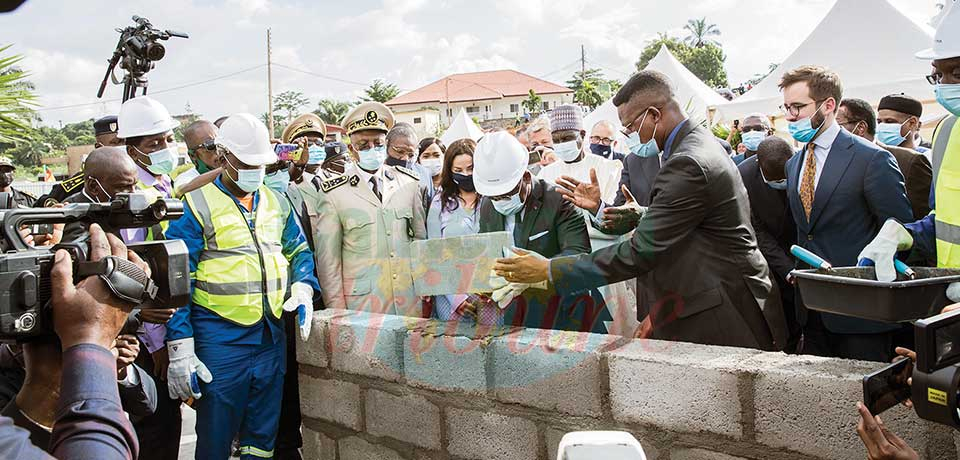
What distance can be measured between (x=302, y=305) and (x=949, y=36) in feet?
10.3

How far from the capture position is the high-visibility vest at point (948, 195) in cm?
263

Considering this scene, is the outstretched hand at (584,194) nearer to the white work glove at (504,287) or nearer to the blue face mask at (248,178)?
the white work glove at (504,287)

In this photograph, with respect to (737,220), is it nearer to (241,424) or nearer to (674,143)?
(674,143)

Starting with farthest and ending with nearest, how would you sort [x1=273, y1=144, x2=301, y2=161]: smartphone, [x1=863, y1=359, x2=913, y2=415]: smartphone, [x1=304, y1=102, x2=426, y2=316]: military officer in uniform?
[x1=273, y1=144, x2=301, y2=161]: smartphone → [x1=304, y1=102, x2=426, y2=316]: military officer in uniform → [x1=863, y1=359, x2=913, y2=415]: smartphone

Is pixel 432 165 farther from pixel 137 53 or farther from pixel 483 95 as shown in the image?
pixel 483 95

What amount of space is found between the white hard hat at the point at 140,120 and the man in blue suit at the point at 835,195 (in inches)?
165

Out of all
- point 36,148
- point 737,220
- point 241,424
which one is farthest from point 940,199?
point 36,148

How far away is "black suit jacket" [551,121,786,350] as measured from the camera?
293 centimetres

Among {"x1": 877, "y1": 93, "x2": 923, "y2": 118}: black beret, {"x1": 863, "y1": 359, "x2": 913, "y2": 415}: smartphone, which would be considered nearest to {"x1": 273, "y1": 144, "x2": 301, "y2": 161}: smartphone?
{"x1": 863, "y1": 359, "x2": 913, "y2": 415}: smartphone

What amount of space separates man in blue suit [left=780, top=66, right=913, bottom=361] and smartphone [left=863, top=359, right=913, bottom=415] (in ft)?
5.72

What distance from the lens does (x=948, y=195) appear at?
105 inches

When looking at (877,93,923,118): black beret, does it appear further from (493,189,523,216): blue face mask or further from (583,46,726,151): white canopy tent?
(583,46,726,151): white canopy tent

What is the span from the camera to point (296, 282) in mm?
3861

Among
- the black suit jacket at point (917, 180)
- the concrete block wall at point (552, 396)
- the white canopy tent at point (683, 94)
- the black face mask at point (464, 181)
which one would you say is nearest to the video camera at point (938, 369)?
the concrete block wall at point (552, 396)
